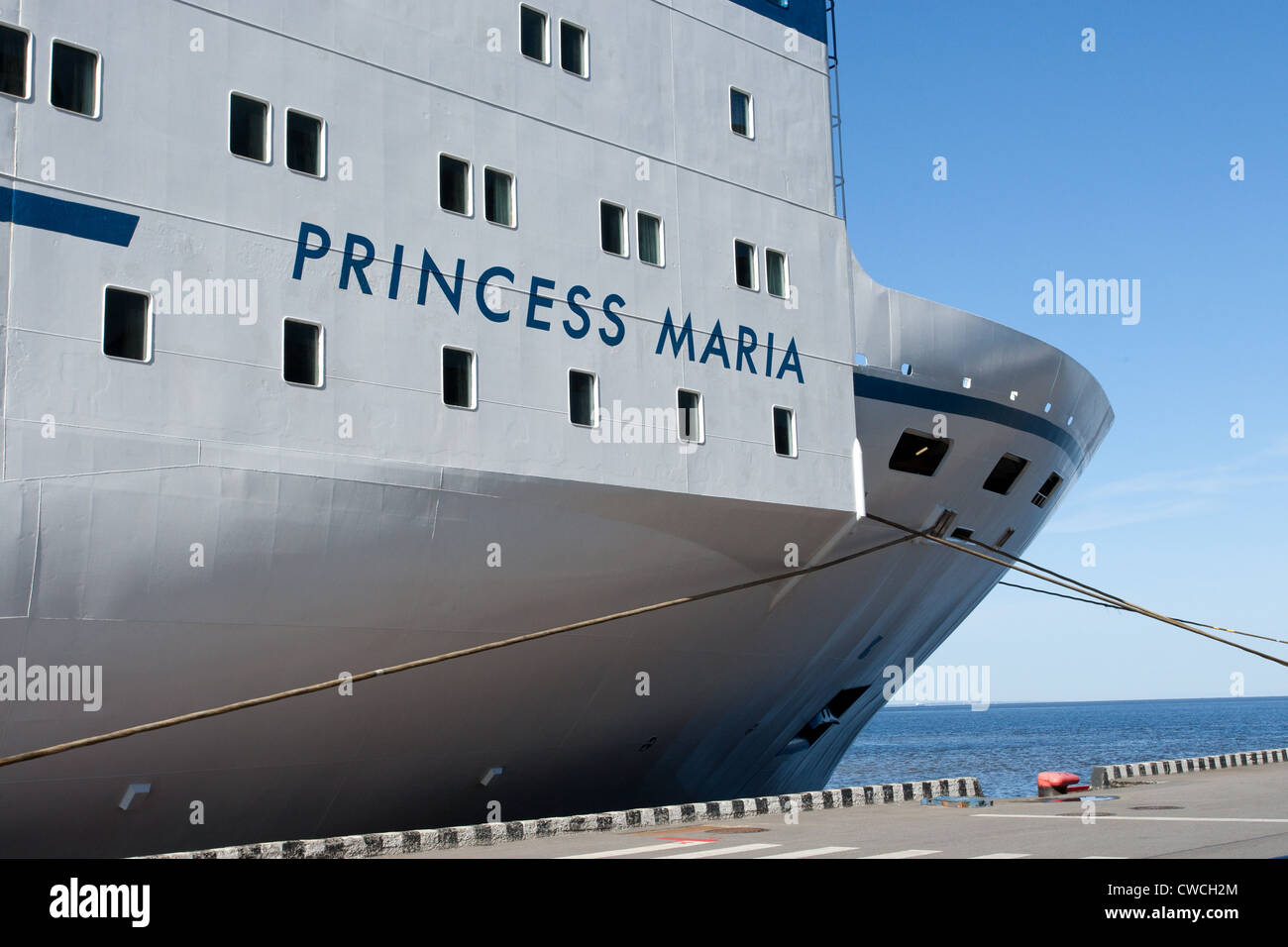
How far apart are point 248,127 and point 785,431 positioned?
655 cm

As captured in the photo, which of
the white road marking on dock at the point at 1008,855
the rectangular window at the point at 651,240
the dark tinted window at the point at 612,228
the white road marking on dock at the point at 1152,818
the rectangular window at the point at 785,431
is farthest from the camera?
the rectangular window at the point at 785,431

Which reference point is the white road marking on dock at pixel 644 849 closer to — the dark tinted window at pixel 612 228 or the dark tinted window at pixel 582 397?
the dark tinted window at pixel 582 397

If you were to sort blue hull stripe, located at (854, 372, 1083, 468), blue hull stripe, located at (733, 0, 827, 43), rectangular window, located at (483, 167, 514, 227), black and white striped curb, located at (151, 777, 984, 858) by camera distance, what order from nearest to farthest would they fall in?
black and white striped curb, located at (151, 777, 984, 858)
rectangular window, located at (483, 167, 514, 227)
blue hull stripe, located at (854, 372, 1083, 468)
blue hull stripe, located at (733, 0, 827, 43)

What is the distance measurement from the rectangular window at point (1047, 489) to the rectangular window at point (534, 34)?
10391mm

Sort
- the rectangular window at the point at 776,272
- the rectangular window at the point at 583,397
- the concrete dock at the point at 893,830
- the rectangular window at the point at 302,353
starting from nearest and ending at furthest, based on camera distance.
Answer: the concrete dock at the point at 893,830 → the rectangular window at the point at 302,353 → the rectangular window at the point at 583,397 → the rectangular window at the point at 776,272

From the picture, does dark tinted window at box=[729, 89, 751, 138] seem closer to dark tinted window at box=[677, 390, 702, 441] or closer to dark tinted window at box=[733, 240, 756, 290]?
dark tinted window at box=[733, 240, 756, 290]

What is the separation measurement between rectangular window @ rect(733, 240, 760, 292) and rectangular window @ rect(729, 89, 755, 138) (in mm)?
1410

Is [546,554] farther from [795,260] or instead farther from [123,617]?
[795,260]

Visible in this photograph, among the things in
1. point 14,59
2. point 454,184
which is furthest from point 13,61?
point 454,184

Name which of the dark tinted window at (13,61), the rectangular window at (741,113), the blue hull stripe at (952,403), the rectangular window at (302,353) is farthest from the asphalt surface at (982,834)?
the rectangular window at (741,113)

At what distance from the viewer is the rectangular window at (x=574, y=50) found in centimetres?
1297

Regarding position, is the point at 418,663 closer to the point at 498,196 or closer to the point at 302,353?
the point at 302,353

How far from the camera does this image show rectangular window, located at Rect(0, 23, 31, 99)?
373 inches

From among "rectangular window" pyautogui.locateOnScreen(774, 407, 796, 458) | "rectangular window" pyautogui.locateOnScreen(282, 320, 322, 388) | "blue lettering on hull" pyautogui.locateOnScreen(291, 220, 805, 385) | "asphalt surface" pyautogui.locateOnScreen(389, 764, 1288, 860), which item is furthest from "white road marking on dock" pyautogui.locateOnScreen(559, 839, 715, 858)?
"blue lettering on hull" pyautogui.locateOnScreen(291, 220, 805, 385)
